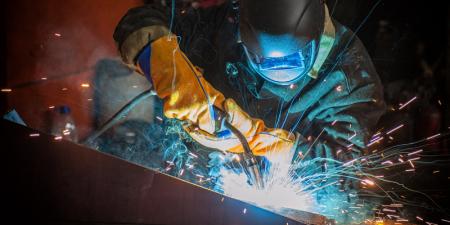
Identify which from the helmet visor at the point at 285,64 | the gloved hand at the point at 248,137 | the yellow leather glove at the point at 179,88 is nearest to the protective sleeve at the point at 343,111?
the gloved hand at the point at 248,137

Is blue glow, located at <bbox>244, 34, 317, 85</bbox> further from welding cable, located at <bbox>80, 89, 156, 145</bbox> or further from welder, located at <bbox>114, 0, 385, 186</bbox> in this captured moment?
welding cable, located at <bbox>80, 89, 156, 145</bbox>

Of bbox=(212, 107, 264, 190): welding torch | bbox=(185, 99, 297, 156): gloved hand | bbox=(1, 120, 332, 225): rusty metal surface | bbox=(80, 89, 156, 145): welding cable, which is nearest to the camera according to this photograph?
bbox=(1, 120, 332, 225): rusty metal surface

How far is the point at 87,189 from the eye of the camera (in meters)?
0.84

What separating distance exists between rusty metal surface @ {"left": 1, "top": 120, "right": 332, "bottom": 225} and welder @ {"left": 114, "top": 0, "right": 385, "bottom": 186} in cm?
90

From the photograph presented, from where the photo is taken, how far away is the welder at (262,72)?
1.84m

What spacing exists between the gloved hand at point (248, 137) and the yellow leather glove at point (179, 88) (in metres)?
0.06

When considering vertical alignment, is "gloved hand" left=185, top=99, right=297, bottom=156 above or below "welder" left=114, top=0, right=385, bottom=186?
below

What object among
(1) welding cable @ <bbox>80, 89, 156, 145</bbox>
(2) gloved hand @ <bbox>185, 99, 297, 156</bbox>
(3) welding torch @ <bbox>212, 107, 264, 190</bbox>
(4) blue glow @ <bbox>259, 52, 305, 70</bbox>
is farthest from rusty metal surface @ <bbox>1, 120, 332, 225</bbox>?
(1) welding cable @ <bbox>80, 89, 156, 145</bbox>

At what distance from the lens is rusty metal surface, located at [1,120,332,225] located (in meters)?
0.80

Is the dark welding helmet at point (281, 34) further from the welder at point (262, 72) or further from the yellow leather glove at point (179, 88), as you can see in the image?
the yellow leather glove at point (179, 88)

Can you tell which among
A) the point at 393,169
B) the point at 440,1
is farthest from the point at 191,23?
the point at 440,1

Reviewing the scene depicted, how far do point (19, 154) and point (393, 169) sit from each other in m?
2.70

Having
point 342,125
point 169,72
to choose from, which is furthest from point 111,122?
point 342,125

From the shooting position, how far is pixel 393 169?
2.82m
